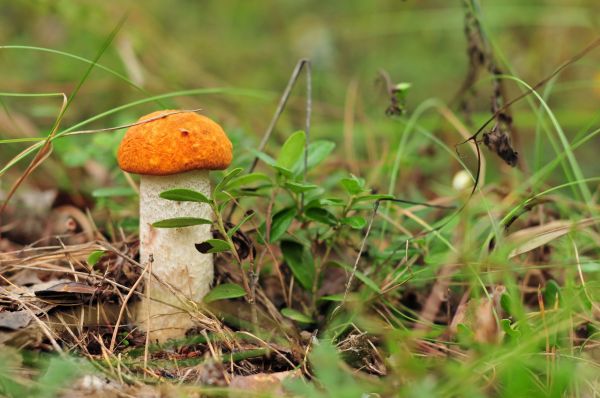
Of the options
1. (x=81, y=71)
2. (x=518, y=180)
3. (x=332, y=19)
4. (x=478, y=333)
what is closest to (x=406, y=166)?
(x=518, y=180)

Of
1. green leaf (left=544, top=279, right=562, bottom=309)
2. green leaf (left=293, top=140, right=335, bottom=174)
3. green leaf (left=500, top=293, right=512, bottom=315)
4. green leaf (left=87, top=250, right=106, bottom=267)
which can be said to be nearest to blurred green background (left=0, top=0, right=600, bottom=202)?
green leaf (left=293, top=140, right=335, bottom=174)

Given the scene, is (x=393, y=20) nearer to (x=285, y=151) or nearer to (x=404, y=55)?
(x=404, y=55)

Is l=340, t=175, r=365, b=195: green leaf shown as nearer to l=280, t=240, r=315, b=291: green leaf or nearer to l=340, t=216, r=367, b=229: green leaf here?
l=340, t=216, r=367, b=229: green leaf

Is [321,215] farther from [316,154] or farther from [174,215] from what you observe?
[174,215]

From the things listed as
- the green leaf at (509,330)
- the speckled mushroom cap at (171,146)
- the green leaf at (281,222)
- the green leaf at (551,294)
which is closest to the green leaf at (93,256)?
the speckled mushroom cap at (171,146)

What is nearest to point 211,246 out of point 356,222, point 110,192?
point 356,222
